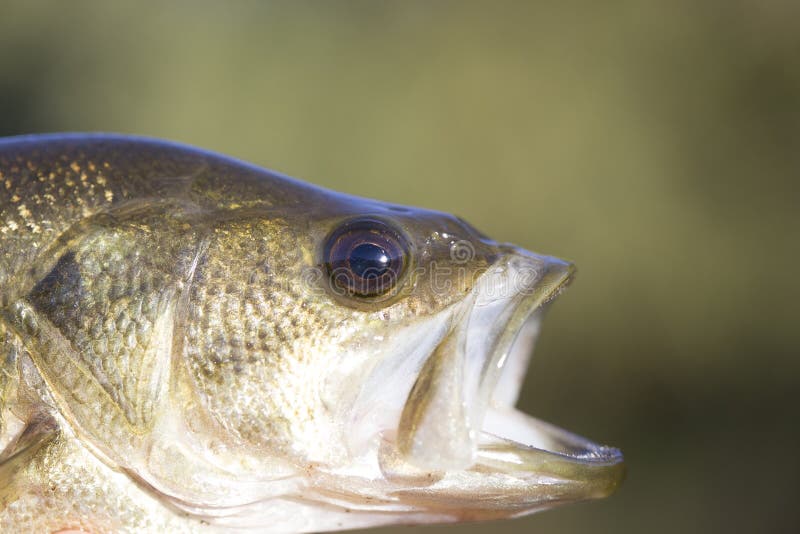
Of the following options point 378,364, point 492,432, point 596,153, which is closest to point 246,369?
point 378,364

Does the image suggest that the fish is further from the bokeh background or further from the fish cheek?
the bokeh background

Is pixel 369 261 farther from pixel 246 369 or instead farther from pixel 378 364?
pixel 246 369

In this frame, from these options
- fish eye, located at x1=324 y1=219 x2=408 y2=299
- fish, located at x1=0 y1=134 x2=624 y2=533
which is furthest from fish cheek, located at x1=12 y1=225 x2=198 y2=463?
fish eye, located at x1=324 y1=219 x2=408 y2=299

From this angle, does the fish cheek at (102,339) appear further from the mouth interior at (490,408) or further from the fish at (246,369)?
the mouth interior at (490,408)

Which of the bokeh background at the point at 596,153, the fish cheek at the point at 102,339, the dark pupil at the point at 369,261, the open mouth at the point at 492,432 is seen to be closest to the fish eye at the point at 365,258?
the dark pupil at the point at 369,261

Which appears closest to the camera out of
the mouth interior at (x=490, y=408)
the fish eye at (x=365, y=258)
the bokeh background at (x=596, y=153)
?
the mouth interior at (x=490, y=408)

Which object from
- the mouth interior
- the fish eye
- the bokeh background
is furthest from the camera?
the bokeh background

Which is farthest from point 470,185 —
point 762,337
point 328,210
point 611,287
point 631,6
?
point 328,210
